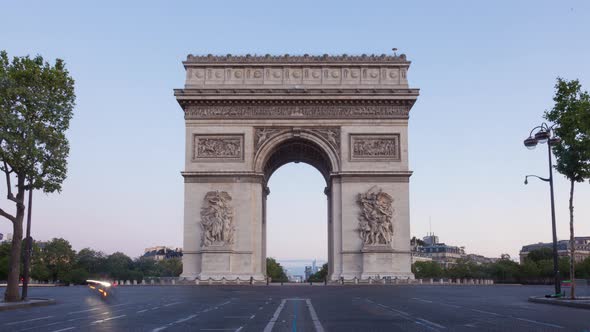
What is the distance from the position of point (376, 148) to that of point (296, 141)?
603cm

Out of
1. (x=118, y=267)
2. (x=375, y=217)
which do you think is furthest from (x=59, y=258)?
(x=375, y=217)

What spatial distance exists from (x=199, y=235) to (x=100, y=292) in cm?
1936

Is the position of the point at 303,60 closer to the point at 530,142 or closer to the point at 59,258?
the point at 530,142

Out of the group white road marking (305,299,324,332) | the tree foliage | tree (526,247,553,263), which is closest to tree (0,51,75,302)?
white road marking (305,299,324,332)

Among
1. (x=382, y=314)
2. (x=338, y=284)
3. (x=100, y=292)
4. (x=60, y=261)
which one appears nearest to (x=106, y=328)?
(x=382, y=314)

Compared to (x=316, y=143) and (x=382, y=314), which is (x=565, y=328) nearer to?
(x=382, y=314)

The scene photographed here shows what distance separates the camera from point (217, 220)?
48.0 metres

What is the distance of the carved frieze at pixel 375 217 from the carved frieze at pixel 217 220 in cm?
925

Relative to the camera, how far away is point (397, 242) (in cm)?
4806

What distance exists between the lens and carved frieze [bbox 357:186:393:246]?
47781mm

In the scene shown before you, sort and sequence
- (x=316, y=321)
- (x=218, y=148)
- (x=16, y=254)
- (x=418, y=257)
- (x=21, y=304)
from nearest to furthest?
1. (x=316, y=321)
2. (x=21, y=304)
3. (x=16, y=254)
4. (x=218, y=148)
5. (x=418, y=257)

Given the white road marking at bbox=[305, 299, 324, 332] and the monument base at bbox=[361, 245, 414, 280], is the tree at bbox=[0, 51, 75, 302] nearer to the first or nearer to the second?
the white road marking at bbox=[305, 299, 324, 332]

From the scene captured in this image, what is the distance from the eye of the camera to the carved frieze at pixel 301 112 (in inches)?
1971

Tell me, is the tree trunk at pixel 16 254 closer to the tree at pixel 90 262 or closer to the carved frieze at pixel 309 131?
the carved frieze at pixel 309 131
